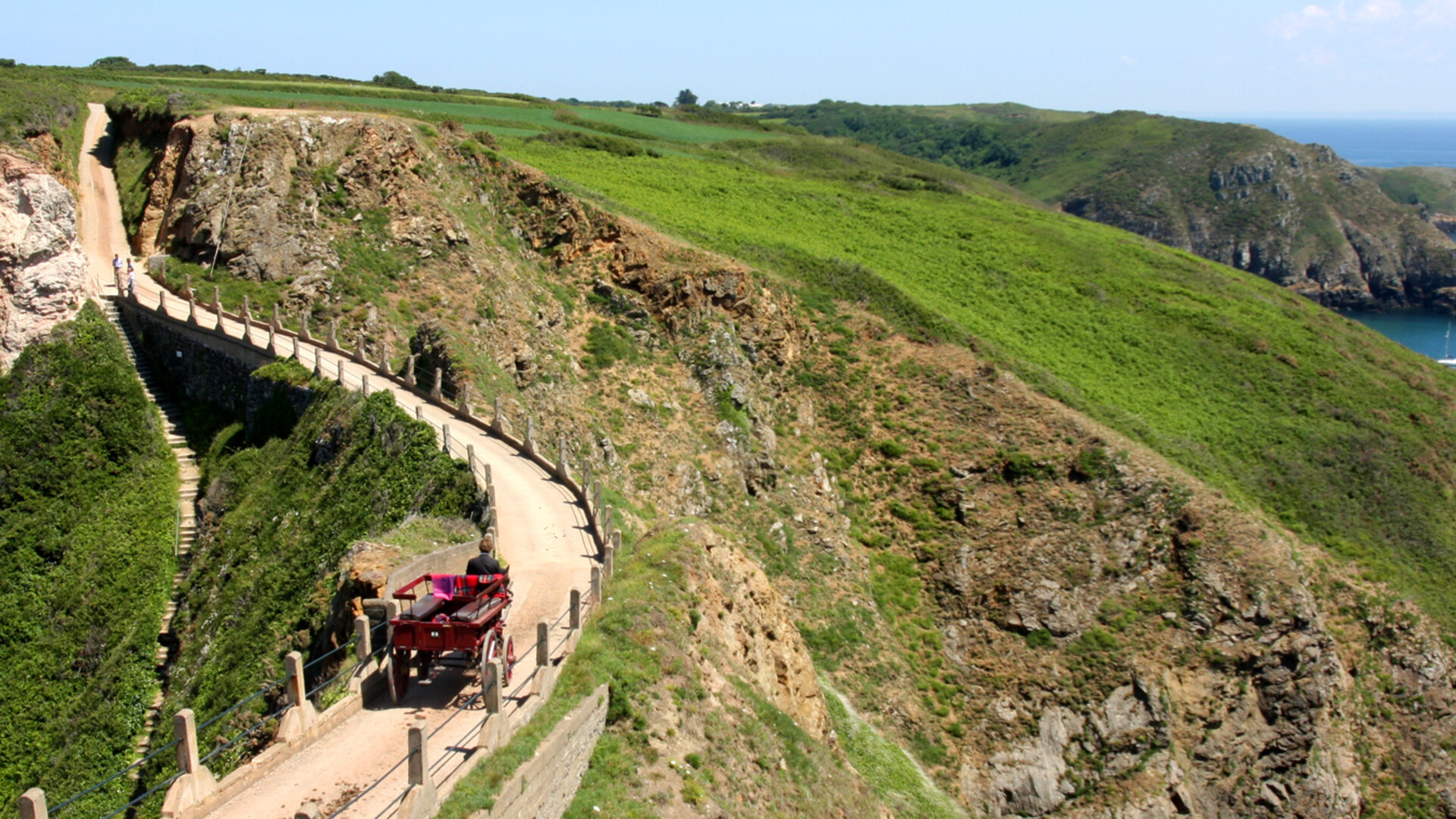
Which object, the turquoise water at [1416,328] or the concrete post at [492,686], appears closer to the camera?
the concrete post at [492,686]

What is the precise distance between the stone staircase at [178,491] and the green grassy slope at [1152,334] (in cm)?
2273

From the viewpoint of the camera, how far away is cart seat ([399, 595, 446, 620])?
14.4 metres

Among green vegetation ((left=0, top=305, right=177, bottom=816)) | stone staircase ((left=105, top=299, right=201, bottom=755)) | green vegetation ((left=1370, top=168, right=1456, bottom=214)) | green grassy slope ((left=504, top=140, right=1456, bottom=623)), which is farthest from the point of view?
green vegetation ((left=1370, top=168, right=1456, bottom=214))

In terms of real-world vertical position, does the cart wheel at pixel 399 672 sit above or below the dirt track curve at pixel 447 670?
above

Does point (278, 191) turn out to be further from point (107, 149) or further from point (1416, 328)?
point (1416, 328)

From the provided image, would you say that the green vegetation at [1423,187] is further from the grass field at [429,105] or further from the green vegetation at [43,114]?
the green vegetation at [43,114]

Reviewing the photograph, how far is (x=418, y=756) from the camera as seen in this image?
11594 mm

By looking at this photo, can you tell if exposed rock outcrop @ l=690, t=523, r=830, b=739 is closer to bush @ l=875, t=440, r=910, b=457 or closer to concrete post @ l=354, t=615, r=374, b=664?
concrete post @ l=354, t=615, r=374, b=664

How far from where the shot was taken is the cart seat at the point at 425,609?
14.4 metres

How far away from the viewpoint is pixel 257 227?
37656 mm

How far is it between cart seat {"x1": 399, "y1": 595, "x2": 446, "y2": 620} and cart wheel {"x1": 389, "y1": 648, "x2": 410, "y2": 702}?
1.69 ft

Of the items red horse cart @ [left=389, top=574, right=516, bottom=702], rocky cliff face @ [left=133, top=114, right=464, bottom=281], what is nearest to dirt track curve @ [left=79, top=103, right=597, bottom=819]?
red horse cart @ [left=389, top=574, right=516, bottom=702]

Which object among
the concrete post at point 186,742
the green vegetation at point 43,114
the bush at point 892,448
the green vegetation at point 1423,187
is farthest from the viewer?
the green vegetation at point 1423,187

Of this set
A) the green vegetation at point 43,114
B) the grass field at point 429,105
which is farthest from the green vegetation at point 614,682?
the grass field at point 429,105
